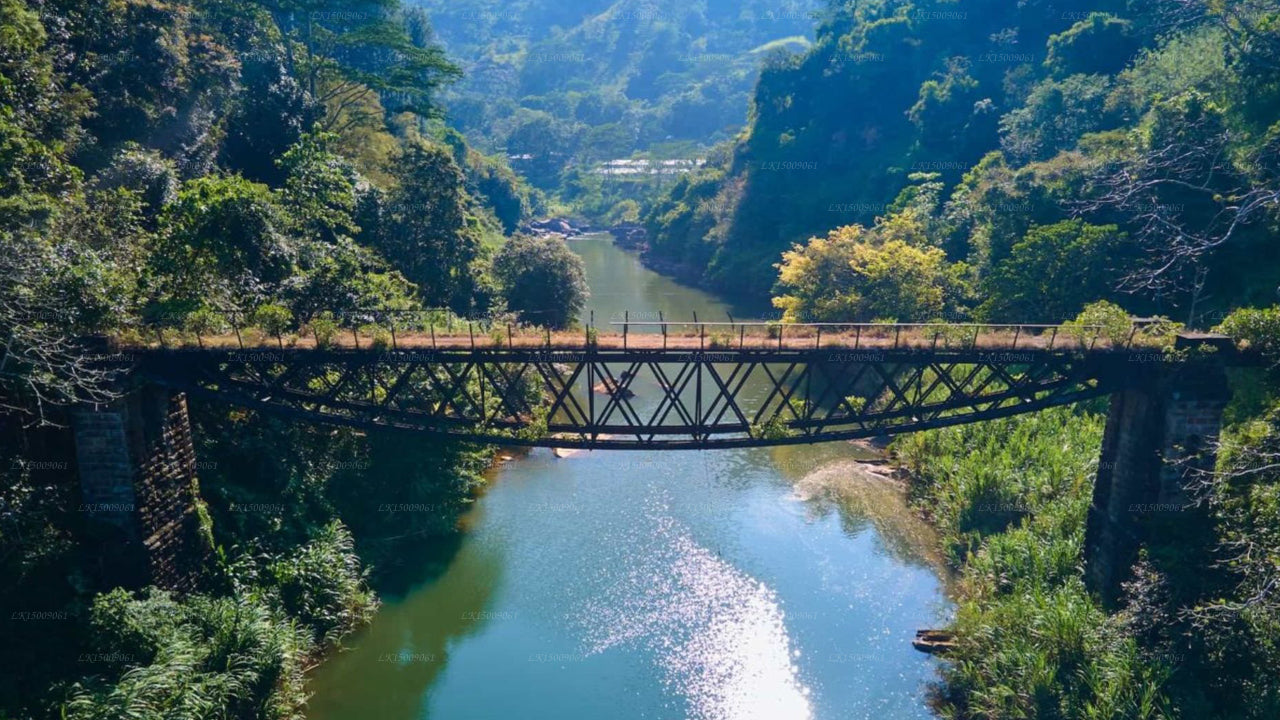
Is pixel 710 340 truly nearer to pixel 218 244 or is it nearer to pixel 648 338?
pixel 648 338

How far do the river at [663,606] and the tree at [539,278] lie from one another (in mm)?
11029

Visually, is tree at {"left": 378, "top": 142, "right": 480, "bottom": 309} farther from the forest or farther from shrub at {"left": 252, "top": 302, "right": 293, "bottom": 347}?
shrub at {"left": 252, "top": 302, "right": 293, "bottom": 347}

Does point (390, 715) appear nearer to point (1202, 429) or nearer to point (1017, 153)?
point (1202, 429)

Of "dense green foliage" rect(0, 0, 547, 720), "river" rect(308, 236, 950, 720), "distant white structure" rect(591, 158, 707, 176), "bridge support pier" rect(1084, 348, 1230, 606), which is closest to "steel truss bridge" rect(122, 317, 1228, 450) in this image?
"bridge support pier" rect(1084, 348, 1230, 606)

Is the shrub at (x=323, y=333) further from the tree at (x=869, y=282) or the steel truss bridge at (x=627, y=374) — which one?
the tree at (x=869, y=282)

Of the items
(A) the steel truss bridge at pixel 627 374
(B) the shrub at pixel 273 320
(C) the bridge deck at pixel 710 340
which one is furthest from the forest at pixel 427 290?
(A) the steel truss bridge at pixel 627 374

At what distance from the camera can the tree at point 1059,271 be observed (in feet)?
107

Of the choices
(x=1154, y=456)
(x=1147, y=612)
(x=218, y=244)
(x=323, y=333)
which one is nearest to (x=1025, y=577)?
(x=1147, y=612)

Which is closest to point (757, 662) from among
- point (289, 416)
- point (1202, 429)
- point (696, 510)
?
point (696, 510)

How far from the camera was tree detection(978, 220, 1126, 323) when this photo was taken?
32719 mm

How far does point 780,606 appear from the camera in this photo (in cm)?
2411

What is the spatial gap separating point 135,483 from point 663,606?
47.3 ft

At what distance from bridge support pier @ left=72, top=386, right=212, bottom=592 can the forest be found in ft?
1.73

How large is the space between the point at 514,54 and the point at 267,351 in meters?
186
